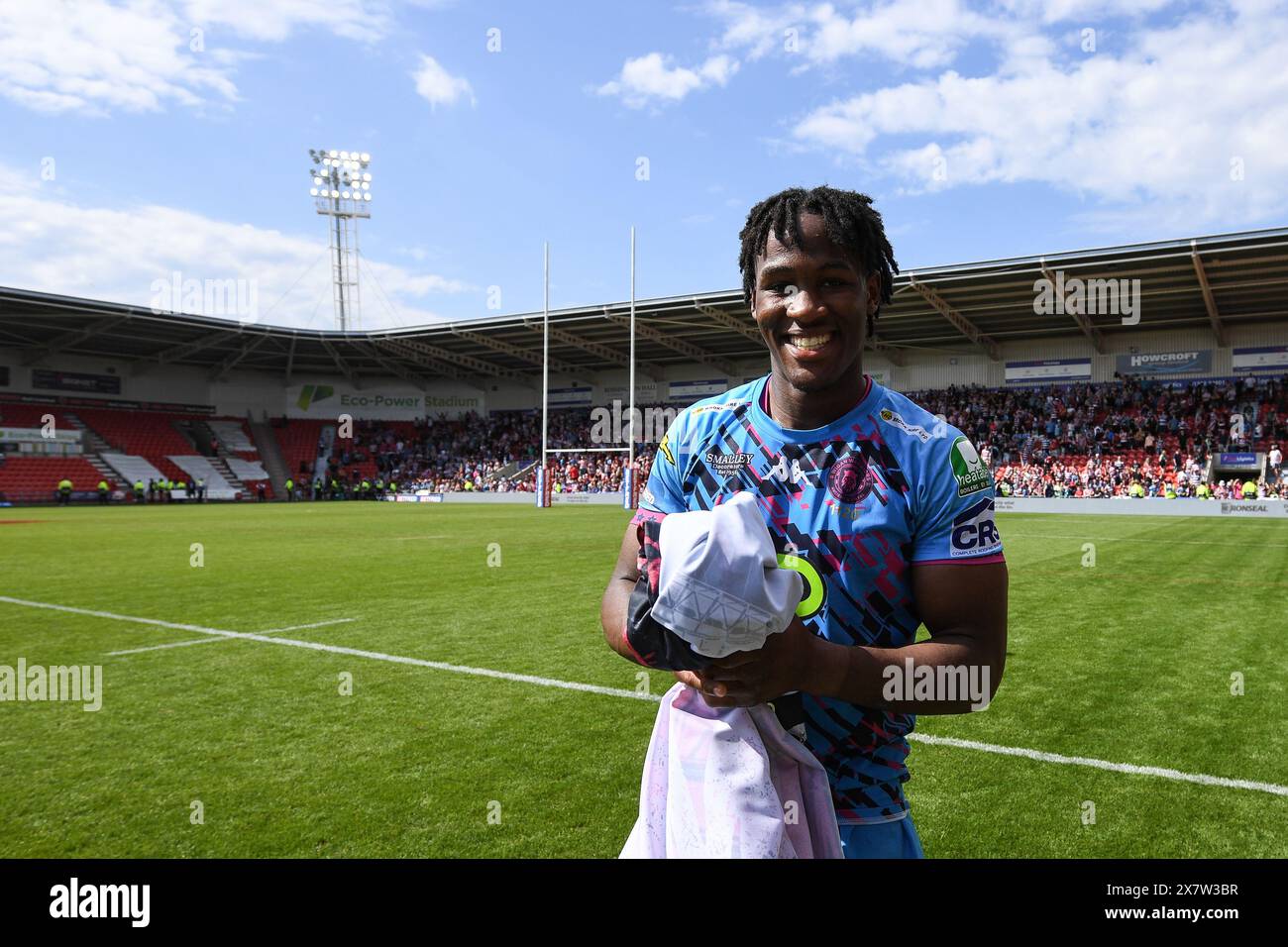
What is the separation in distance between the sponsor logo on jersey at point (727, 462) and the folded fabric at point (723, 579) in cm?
57

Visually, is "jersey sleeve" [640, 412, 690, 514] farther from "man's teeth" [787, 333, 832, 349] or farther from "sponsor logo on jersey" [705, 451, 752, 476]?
"man's teeth" [787, 333, 832, 349]

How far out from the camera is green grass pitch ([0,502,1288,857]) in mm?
3809

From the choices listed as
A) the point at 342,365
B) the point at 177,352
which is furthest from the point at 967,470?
the point at 342,365

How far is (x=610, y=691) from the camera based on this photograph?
624 centimetres

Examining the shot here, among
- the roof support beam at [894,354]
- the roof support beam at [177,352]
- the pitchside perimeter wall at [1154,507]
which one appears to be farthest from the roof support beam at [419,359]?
the pitchside perimeter wall at [1154,507]

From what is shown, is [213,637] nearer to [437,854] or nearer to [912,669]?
[437,854]

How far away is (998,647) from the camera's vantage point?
5.09 feet

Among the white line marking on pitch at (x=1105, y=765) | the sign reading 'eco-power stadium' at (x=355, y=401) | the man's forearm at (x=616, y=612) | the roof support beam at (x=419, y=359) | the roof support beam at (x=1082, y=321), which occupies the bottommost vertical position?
the white line marking on pitch at (x=1105, y=765)

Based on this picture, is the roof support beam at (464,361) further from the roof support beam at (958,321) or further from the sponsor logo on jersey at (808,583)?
the sponsor logo on jersey at (808,583)

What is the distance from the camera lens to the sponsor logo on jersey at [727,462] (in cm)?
182

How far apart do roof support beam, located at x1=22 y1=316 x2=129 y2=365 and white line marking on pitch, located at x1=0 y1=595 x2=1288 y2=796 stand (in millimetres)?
39479
